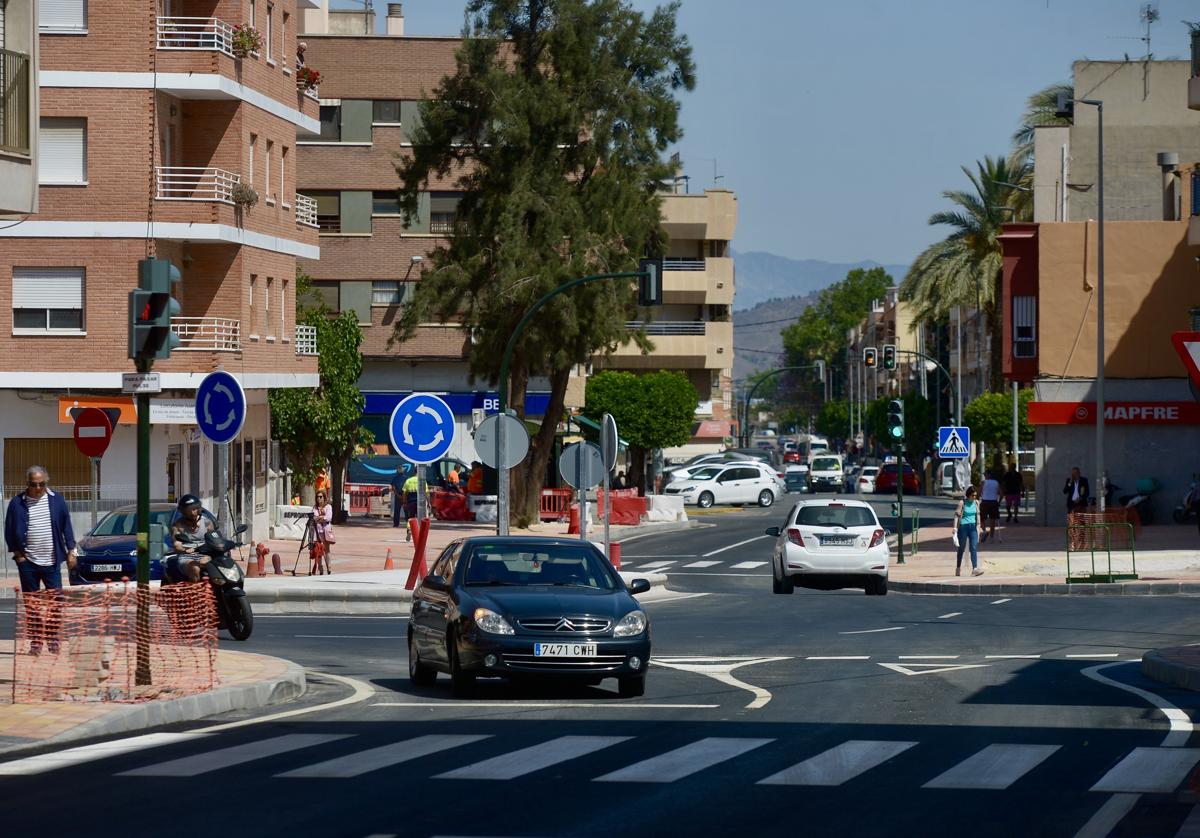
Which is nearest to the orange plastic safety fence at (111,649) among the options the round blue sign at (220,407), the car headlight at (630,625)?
the car headlight at (630,625)

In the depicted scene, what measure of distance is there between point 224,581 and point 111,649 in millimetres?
5276

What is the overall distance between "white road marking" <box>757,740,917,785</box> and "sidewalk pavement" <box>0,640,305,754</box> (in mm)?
4917

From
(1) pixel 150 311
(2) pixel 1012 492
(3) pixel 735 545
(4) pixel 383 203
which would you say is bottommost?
(3) pixel 735 545

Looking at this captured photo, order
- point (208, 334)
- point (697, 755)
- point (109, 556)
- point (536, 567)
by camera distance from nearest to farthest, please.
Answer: point (697, 755) → point (536, 567) → point (109, 556) → point (208, 334)

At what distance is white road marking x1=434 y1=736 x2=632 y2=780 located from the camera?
11070mm

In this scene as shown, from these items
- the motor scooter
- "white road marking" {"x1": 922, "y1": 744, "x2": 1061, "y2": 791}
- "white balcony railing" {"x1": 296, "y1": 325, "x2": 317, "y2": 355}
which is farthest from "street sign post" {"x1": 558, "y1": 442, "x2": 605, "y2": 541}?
"white balcony railing" {"x1": 296, "y1": 325, "x2": 317, "y2": 355}

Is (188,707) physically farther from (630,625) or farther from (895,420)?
(895,420)

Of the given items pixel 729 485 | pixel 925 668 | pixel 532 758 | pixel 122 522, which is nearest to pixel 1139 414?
pixel 729 485

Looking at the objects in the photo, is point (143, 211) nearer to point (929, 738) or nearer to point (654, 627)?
point (654, 627)

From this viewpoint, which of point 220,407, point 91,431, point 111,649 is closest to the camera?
point 111,649

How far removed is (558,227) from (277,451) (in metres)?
9.39

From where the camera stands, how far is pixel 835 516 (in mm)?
30656

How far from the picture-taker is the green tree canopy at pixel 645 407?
247 ft

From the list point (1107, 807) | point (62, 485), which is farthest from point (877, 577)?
point (1107, 807)
